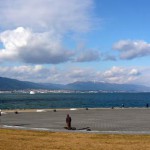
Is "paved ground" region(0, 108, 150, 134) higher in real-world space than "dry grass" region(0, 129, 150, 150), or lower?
higher

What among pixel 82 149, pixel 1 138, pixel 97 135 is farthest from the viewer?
pixel 97 135

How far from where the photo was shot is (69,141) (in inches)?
913

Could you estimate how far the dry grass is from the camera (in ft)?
68.9

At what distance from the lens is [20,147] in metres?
20.8

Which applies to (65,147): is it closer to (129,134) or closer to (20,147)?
(20,147)

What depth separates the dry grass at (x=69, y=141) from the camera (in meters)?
21.0

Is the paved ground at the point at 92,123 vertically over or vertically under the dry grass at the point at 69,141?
over

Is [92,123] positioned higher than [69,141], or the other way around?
[92,123]

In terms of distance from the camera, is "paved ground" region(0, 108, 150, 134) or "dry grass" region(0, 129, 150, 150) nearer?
"dry grass" region(0, 129, 150, 150)

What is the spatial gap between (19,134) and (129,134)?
7862 mm

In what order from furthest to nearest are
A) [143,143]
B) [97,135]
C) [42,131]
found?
[42,131], [97,135], [143,143]

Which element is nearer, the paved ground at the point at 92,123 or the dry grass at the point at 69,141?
the dry grass at the point at 69,141

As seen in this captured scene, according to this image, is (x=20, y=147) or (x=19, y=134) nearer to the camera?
(x=20, y=147)

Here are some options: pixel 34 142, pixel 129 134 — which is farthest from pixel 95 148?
pixel 129 134
